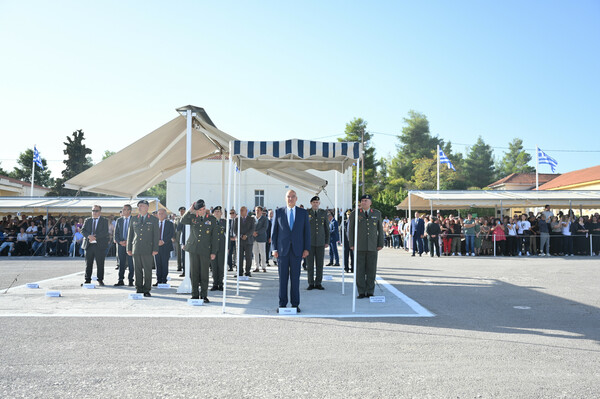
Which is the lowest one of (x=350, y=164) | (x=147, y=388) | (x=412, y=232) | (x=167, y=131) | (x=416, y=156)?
(x=147, y=388)

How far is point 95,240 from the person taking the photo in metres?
11.0

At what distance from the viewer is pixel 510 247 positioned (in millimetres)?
21297

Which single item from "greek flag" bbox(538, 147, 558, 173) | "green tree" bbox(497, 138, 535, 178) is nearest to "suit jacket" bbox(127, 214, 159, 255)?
"greek flag" bbox(538, 147, 558, 173)

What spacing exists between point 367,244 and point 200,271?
3.43 m

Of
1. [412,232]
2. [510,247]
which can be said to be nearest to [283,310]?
[412,232]

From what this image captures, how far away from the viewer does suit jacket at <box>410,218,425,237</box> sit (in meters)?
21.1

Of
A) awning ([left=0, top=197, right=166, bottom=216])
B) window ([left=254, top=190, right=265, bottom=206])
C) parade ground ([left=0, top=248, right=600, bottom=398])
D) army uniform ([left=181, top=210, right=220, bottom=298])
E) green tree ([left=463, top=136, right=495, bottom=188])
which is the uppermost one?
green tree ([left=463, top=136, right=495, bottom=188])

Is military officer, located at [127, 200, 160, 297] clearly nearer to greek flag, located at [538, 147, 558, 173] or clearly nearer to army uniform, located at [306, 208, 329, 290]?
army uniform, located at [306, 208, 329, 290]

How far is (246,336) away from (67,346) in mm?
2222

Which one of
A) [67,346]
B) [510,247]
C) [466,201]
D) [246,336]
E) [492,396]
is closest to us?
[492,396]

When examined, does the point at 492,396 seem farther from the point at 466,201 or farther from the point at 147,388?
the point at 466,201

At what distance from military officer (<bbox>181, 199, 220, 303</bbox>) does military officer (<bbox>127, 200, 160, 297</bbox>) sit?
116cm

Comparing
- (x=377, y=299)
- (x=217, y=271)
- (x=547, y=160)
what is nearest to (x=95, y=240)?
(x=217, y=271)

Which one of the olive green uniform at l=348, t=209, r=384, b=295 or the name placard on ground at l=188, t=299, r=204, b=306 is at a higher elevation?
the olive green uniform at l=348, t=209, r=384, b=295
